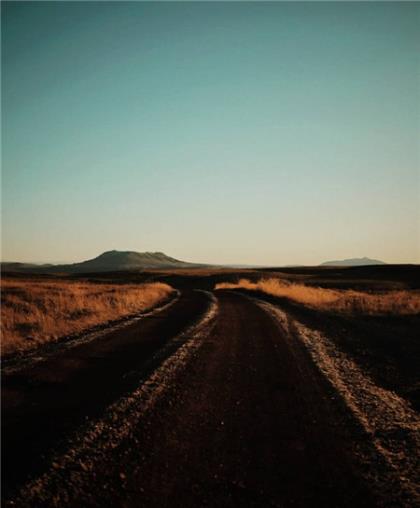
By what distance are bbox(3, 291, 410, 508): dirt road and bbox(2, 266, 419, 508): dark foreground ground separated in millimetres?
16

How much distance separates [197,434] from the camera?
4453mm

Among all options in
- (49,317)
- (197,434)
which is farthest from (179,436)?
(49,317)

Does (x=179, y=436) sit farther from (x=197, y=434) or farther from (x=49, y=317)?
(x=49, y=317)

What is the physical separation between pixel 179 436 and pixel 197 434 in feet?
0.80

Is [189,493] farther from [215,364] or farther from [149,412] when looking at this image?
[215,364]

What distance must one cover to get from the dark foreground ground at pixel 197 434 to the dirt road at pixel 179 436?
0.02 meters

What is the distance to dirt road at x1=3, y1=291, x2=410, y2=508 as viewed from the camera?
332 cm

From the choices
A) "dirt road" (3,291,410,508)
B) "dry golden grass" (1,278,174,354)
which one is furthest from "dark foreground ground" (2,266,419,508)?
"dry golden grass" (1,278,174,354)

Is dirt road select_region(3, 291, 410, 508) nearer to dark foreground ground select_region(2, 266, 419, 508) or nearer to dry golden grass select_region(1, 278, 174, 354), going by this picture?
dark foreground ground select_region(2, 266, 419, 508)

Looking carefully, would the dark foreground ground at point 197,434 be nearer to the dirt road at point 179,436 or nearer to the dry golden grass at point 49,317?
the dirt road at point 179,436

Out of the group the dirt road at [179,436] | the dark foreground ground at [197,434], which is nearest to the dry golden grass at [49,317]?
the dark foreground ground at [197,434]

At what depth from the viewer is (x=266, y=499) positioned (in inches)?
128

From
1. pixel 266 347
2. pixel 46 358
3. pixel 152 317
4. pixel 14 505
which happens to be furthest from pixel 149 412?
pixel 152 317

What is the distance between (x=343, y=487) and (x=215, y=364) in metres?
4.48
